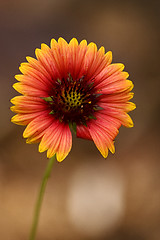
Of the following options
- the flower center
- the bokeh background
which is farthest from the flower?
the bokeh background

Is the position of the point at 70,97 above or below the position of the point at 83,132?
above

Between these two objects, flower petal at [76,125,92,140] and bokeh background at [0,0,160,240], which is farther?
bokeh background at [0,0,160,240]

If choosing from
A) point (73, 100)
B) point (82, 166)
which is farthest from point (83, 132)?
point (82, 166)

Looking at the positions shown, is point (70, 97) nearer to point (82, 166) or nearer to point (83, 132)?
point (83, 132)

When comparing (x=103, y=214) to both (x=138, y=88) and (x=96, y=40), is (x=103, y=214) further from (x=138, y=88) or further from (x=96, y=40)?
(x=96, y=40)

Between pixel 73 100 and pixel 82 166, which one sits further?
pixel 82 166

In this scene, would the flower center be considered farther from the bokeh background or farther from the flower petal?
the bokeh background
